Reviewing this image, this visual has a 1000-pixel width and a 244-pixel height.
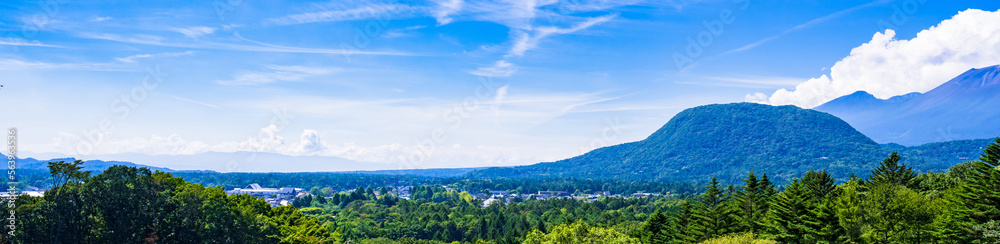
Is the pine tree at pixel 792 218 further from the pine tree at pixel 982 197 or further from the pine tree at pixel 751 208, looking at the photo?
the pine tree at pixel 982 197

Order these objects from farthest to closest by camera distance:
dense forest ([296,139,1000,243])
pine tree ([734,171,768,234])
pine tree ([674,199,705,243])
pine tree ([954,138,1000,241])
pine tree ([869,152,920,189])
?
pine tree ([674,199,705,243])
pine tree ([869,152,920,189])
pine tree ([734,171,768,234])
dense forest ([296,139,1000,243])
pine tree ([954,138,1000,241])

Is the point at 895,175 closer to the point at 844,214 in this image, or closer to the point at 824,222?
the point at 844,214

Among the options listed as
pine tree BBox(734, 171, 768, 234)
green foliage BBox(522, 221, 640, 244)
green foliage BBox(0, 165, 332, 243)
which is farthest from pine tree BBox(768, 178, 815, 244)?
green foliage BBox(0, 165, 332, 243)

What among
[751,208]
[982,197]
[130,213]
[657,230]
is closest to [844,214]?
[982,197]

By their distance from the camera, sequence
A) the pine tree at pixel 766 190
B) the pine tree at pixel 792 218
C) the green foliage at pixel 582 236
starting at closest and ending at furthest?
the green foliage at pixel 582 236, the pine tree at pixel 792 218, the pine tree at pixel 766 190

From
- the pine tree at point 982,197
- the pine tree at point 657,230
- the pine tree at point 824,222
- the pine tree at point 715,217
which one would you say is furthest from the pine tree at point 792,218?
the pine tree at point 657,230

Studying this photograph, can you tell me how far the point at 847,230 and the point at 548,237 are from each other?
845 inches

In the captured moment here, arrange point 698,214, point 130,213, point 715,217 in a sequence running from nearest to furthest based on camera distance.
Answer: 1. point 130,213
2. point 715,217
3. point 698,214

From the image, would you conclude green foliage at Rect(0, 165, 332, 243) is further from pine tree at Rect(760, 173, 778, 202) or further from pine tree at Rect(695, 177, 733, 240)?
pine tree at Rect(760, 173, 778, 202)

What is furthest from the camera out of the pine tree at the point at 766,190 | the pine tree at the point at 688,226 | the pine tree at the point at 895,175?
the pine tree at the point at 766,190

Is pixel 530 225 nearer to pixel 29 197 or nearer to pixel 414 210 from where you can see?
pixel 414 210

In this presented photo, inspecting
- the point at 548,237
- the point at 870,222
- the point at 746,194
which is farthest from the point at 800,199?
the point at 548,237

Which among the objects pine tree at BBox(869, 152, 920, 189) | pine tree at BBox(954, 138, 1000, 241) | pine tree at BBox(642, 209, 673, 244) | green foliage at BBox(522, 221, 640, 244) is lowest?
pine tree at BBox(642, 209, 673, 244)

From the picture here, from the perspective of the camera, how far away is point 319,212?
136375mm
